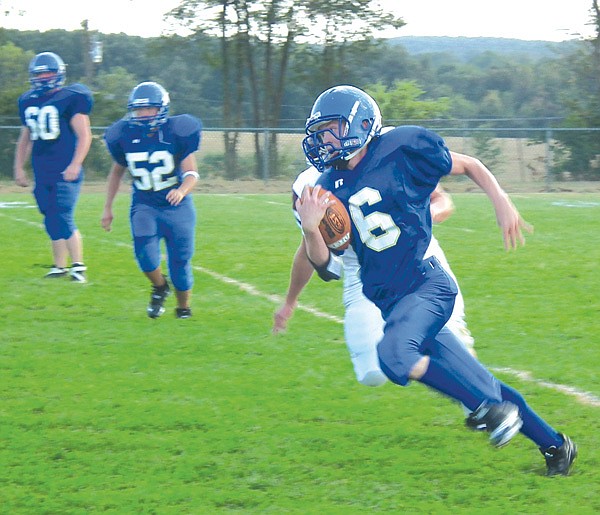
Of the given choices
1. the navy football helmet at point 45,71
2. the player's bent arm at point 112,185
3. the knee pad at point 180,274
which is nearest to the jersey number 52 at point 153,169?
the player's bent arm at point 112,185

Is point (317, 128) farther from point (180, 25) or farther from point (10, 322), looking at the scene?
point (180, 25)

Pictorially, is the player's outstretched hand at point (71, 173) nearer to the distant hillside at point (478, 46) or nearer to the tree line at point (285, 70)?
the tree line at point (285, 70)

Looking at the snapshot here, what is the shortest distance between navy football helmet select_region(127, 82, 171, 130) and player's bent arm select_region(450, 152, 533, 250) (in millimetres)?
3155

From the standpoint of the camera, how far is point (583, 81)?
90.7 feet

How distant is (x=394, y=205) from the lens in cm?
412

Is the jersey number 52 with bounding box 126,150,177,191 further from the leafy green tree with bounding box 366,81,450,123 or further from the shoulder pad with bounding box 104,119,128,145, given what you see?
the leafy green tree with bounding box 366,81,450,123

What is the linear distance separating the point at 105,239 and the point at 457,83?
39.3 metres

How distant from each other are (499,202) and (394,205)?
0.40m

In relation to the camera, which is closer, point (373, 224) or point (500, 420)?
point (500, 420)

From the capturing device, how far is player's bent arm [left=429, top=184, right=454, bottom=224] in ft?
14.6

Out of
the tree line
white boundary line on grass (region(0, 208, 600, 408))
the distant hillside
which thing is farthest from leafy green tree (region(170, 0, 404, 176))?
the distant hillside

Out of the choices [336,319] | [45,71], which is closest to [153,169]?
[336,319]

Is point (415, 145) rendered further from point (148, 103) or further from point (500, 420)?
point (148, 103)

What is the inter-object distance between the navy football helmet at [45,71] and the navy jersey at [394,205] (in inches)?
202
